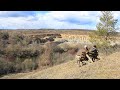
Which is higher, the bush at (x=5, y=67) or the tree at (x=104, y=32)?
the tree at (x=104, y=32)

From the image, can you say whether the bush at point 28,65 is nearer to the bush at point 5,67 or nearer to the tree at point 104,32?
the bush at point 5,67

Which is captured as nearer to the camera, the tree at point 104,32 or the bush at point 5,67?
the bush at point 5,67

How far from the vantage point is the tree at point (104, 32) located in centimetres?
2733

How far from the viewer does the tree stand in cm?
2733

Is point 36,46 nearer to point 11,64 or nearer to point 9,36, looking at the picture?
point 9,36

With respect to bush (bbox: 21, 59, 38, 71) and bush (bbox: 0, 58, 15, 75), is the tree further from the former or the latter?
bush (bbox: 0, 58, 15, 75)

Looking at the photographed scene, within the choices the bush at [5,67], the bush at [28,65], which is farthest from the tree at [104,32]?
the bush at [5,67]

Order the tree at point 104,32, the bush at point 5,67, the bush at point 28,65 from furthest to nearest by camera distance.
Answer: the tree at point 104,32, the bush at point 28,65, the bush at point 5,67

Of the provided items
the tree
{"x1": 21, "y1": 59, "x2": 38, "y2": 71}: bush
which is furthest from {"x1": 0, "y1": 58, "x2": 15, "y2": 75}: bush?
the tree

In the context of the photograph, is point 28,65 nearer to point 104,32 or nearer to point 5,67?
point 5,67

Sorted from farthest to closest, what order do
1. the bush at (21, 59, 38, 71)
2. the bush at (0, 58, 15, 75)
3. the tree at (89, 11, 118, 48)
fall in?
1. the tree at (89, 11, 118, 48)
2. the bush at (21, 59, 38, 71)
3. the bush at (0, 58, 15, 75)

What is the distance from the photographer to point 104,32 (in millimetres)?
27641

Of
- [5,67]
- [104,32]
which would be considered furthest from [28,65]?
[104,32]
